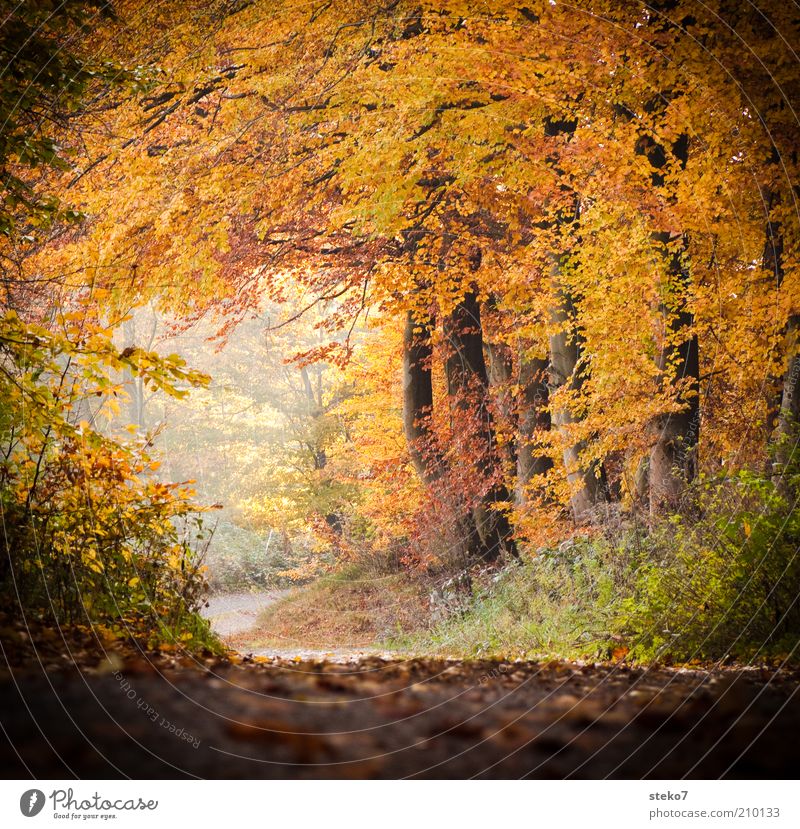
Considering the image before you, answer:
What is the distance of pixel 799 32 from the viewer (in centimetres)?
679

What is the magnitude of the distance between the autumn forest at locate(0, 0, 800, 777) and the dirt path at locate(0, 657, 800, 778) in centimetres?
17

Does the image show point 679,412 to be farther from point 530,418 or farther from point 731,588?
point 530,418

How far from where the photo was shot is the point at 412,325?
12164 mm

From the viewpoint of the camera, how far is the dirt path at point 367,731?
10.5 ft

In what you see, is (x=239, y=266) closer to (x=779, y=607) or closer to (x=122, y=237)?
(x=122, y=237)

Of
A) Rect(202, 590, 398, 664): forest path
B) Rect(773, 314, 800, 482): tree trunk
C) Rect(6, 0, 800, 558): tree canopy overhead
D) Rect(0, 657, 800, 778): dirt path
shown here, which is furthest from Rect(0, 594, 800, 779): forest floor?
Rect(202, 590, 398, 664): forest path

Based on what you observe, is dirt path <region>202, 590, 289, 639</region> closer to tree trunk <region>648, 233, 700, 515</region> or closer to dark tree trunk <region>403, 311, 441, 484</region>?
dark tree trunk <region>403, 311, 441, 484</region>

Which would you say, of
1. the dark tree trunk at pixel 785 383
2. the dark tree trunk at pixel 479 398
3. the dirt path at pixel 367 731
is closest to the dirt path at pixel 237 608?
the dark tree trunk at pixel 479 398

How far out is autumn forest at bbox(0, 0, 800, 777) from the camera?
5.28 meters

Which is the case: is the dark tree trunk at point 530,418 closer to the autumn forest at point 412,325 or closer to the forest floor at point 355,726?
the autumn forest at point 412,325

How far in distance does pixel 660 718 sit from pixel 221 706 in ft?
6.52

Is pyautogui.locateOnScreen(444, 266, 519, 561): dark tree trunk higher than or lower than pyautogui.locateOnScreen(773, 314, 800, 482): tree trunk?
higher

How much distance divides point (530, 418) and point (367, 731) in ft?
27.7

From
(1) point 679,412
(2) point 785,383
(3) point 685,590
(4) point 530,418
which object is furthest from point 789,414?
(4) point 530,418
